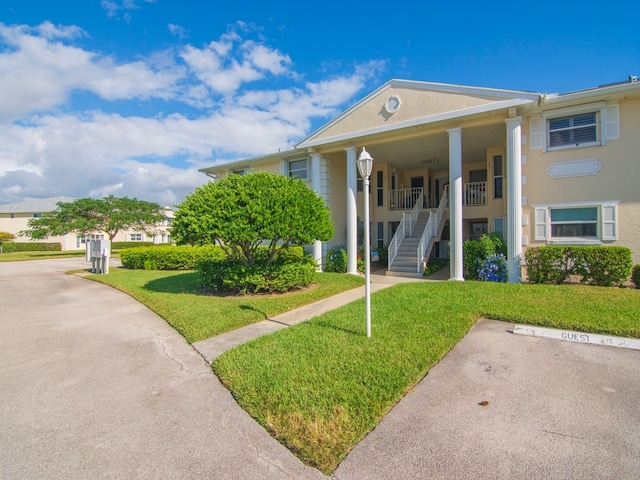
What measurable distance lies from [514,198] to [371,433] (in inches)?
340

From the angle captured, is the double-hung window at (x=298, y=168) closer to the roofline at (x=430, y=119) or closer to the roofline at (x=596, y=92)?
the roofline at (x=430, y=119)

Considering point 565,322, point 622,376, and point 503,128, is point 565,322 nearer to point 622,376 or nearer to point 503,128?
point 622,376

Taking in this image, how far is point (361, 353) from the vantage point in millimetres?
4281

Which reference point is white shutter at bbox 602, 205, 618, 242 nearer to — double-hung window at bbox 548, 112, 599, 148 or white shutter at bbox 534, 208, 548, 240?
white shutter at bbox 534, 208, 548, 240

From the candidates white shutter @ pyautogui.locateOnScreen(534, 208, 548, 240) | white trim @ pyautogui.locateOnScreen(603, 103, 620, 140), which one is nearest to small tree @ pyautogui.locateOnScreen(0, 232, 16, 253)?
white shutter @ pyautogui.locateOnScreen(534, 208, 548, 240)

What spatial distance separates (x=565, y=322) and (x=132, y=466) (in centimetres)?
610

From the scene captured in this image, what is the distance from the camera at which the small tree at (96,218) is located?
27.1m

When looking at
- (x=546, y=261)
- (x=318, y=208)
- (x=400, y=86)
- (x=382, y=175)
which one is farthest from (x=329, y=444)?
(x=382, y=175)

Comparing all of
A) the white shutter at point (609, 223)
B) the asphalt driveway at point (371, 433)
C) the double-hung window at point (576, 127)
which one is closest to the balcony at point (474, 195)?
the double-hung window at point (576, 127)

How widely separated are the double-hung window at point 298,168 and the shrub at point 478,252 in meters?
7.68

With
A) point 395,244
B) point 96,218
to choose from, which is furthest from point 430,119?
point 96,218

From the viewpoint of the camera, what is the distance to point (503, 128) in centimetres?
1062

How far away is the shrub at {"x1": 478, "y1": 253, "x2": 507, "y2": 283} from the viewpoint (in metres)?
9.44

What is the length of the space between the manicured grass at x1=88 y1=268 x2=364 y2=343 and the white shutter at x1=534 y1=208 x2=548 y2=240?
5381mm
